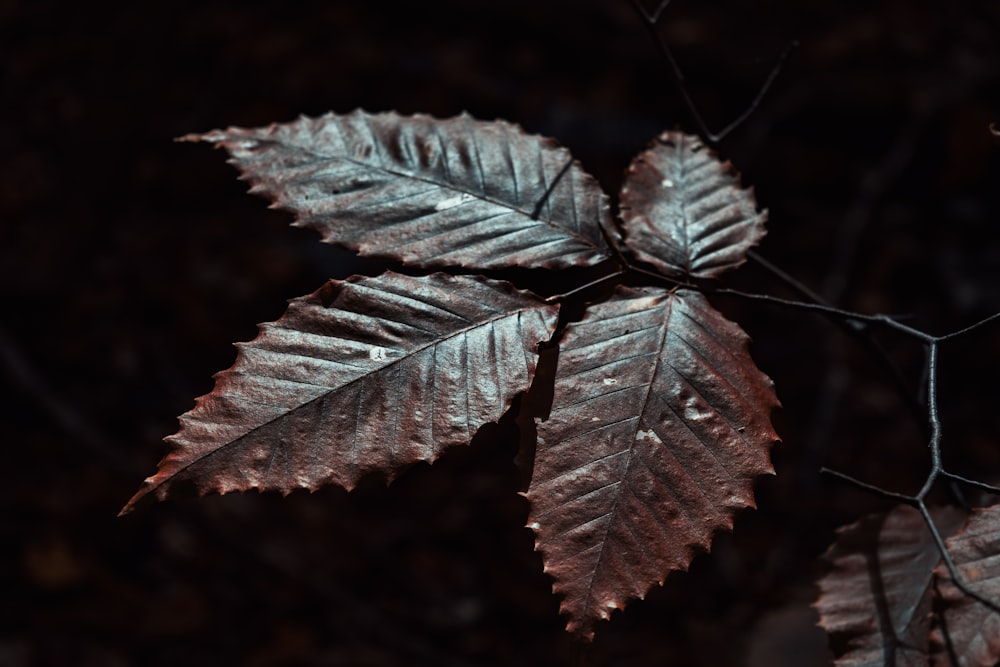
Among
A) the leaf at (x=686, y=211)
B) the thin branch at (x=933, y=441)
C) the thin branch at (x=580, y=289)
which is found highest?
the leaf at (x=686, y=211)

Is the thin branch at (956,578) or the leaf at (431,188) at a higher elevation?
the leaf at (431,188)

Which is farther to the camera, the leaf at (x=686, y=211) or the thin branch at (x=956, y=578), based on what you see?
the leaf at (x=686, y=211)

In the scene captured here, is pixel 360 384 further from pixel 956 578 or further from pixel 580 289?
pixel 956 578

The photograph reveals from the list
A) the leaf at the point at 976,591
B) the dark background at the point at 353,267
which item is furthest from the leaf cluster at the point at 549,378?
the dark background at the point at 353,267

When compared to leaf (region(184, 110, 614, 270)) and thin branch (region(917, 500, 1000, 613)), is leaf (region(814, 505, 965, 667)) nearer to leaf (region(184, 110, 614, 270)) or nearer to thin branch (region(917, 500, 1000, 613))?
thin branch (region(917, 500, 1000, 613))

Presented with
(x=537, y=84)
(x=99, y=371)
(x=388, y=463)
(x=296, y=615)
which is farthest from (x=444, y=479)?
(x=388, y=463)

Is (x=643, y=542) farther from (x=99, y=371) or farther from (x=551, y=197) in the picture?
(x=99, y=371)

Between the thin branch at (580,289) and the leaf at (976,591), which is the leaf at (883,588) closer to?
the leaf at (976,591)

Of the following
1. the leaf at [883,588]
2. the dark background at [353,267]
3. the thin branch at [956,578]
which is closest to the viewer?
the thin branch at [956,578]
